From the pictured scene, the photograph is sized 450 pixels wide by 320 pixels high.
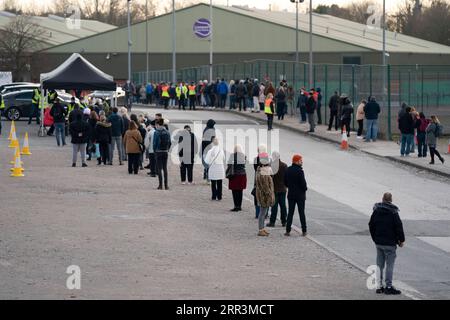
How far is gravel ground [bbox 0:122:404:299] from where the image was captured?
15.4 meters

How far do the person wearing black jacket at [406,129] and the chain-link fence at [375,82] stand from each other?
626 cm

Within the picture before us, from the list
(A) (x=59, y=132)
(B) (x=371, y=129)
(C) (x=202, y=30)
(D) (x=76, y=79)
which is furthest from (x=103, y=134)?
(C) (x=202, y=30)

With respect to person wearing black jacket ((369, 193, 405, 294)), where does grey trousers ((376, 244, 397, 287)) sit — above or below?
below

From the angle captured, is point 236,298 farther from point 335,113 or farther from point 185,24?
point 185,24

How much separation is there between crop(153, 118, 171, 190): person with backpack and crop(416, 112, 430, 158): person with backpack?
36.5 ft

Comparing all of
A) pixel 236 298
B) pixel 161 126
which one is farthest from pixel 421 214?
pixel 236 298

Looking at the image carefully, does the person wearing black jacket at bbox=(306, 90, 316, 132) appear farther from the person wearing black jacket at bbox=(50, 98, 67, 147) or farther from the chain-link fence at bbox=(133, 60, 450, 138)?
the person wearing black jacket at bbox=(50, 98, 67, 147)

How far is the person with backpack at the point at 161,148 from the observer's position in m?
27.0

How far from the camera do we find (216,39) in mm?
88125

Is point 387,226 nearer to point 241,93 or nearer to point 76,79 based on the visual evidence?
point 76,79

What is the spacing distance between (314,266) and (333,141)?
23497 mm

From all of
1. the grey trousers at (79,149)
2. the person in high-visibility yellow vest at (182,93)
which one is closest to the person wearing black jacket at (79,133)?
the grey trousers at (79,149)

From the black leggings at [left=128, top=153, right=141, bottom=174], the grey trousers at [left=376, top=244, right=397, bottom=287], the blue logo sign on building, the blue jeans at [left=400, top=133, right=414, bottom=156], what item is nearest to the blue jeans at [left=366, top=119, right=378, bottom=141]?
the blue jeans at [left=400, top=133, right=414, bottom=156]

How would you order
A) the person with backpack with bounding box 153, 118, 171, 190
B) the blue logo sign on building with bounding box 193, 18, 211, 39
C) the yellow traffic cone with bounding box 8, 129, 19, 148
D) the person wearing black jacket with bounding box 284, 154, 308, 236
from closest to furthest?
the person wearing black jacket with bounding box 284, 154, 308, 236 → the person with backpack with bounding box 153, 118, 171, 190 → the yellow traffic cone with bounding box 8, 129, 19, 148 → the blue logo sign on building with bounding box 193, 18, 211, 39
